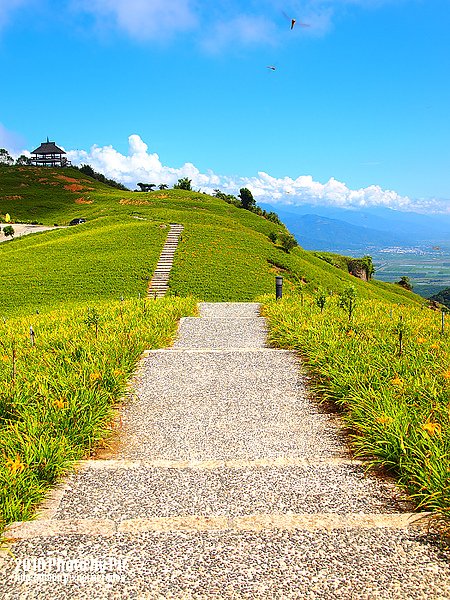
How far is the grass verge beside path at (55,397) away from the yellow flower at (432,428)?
3291 mm

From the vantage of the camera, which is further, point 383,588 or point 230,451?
point 230,451

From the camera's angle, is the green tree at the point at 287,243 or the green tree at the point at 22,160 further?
the green tree at the point at 22,160

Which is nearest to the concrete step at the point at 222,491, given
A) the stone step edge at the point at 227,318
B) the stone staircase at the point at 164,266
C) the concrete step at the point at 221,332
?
the concrete step at the point at 221,332

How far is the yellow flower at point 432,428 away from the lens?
15.0 ft

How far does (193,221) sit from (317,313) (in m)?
28.1

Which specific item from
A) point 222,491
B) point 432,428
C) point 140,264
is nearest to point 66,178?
point 140,264

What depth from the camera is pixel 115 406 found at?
253 inches

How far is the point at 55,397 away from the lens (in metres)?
5.72

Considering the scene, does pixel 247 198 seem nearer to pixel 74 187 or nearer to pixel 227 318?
pixel 74 187

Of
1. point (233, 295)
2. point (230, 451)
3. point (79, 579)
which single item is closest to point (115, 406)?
point (230, 451)

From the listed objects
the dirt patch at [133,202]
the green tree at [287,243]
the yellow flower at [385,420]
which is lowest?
the yellow flower at [385,420]

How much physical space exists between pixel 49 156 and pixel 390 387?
343 feet

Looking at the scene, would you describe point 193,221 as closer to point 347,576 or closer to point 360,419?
point 360,419

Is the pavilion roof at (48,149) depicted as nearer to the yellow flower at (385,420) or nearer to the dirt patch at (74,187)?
the dirt patch at (74,187)
